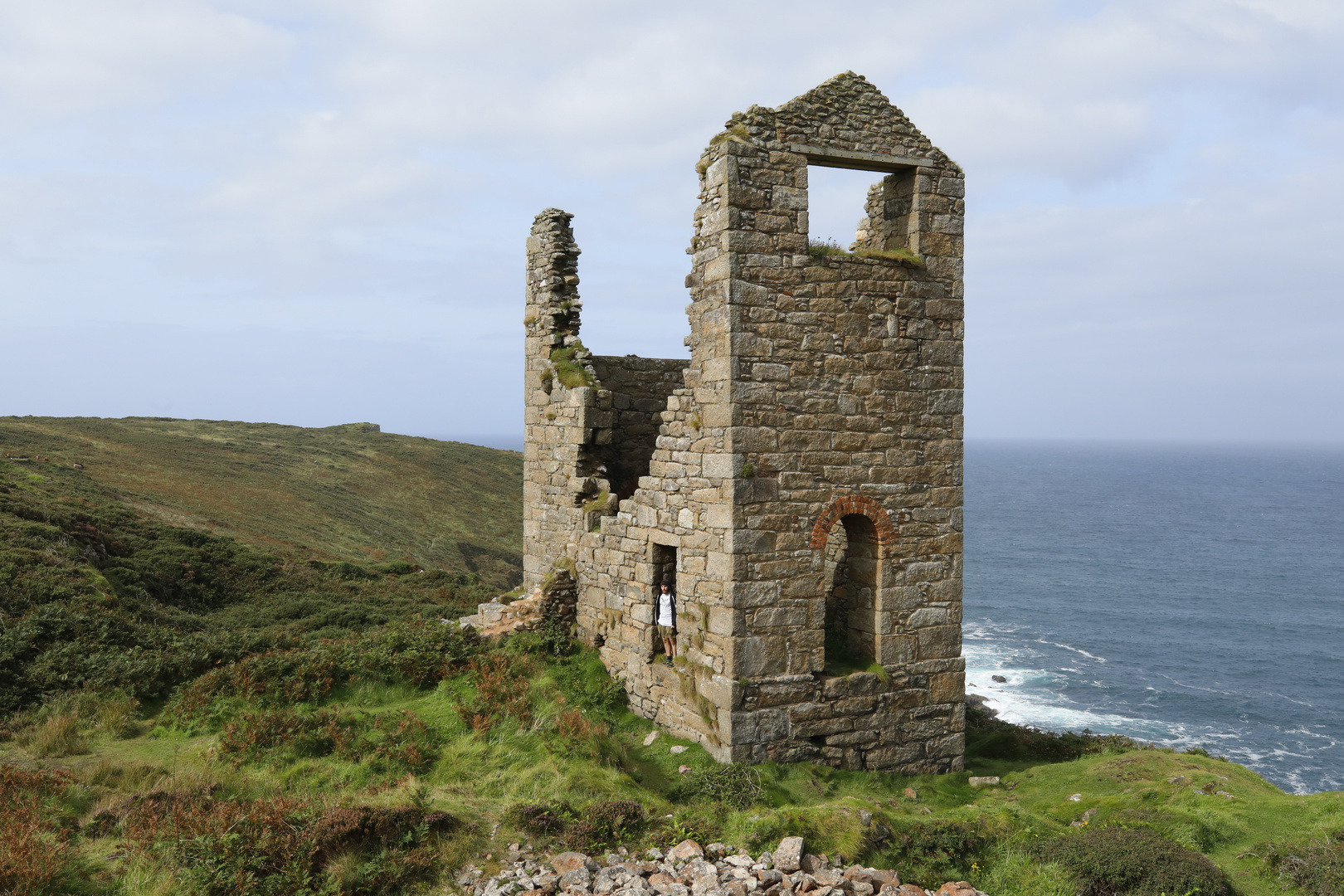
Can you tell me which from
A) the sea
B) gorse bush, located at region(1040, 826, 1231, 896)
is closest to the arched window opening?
gorse bush, located at region(1040, 826, 1231, 896)

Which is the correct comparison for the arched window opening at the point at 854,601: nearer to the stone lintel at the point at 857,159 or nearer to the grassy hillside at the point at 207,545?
the stone lintel at the point at 857,159

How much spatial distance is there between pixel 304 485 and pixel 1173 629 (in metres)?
46.2

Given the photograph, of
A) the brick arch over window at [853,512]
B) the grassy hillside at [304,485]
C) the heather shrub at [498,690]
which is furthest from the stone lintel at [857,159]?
the grassy hillside at [304,485]

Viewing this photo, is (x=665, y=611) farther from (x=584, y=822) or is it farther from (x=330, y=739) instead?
(x=330, y=739)

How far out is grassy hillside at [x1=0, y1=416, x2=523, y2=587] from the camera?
3127cm

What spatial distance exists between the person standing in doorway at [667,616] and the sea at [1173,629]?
20836mm

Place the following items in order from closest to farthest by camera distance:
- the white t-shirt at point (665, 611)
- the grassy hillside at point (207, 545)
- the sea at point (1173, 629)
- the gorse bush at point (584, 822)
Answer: the gorse bush at point (584, 822) → the white t-shirt at point (665, 611) → the grassy hillside at point (207, 545) → the sea at point (1173, 629)

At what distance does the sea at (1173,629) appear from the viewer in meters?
29.8

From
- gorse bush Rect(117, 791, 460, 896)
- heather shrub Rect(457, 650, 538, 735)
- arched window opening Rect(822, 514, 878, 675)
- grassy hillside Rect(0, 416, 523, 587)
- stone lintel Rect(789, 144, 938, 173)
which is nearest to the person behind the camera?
gorse bush Rect(117, 791, 460, 896)

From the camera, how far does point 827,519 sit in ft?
33.8

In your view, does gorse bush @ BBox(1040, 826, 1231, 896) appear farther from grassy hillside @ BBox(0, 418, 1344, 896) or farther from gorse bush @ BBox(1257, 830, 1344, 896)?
gorse bush @ BBox(1257, 830, 1344, 896)

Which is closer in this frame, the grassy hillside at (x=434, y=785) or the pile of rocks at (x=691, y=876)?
the pile of rocks at (x=691, y=876)

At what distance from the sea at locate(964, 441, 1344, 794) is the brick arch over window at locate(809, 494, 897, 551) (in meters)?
20.5

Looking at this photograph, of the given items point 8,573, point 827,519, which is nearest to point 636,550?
point 827,519
